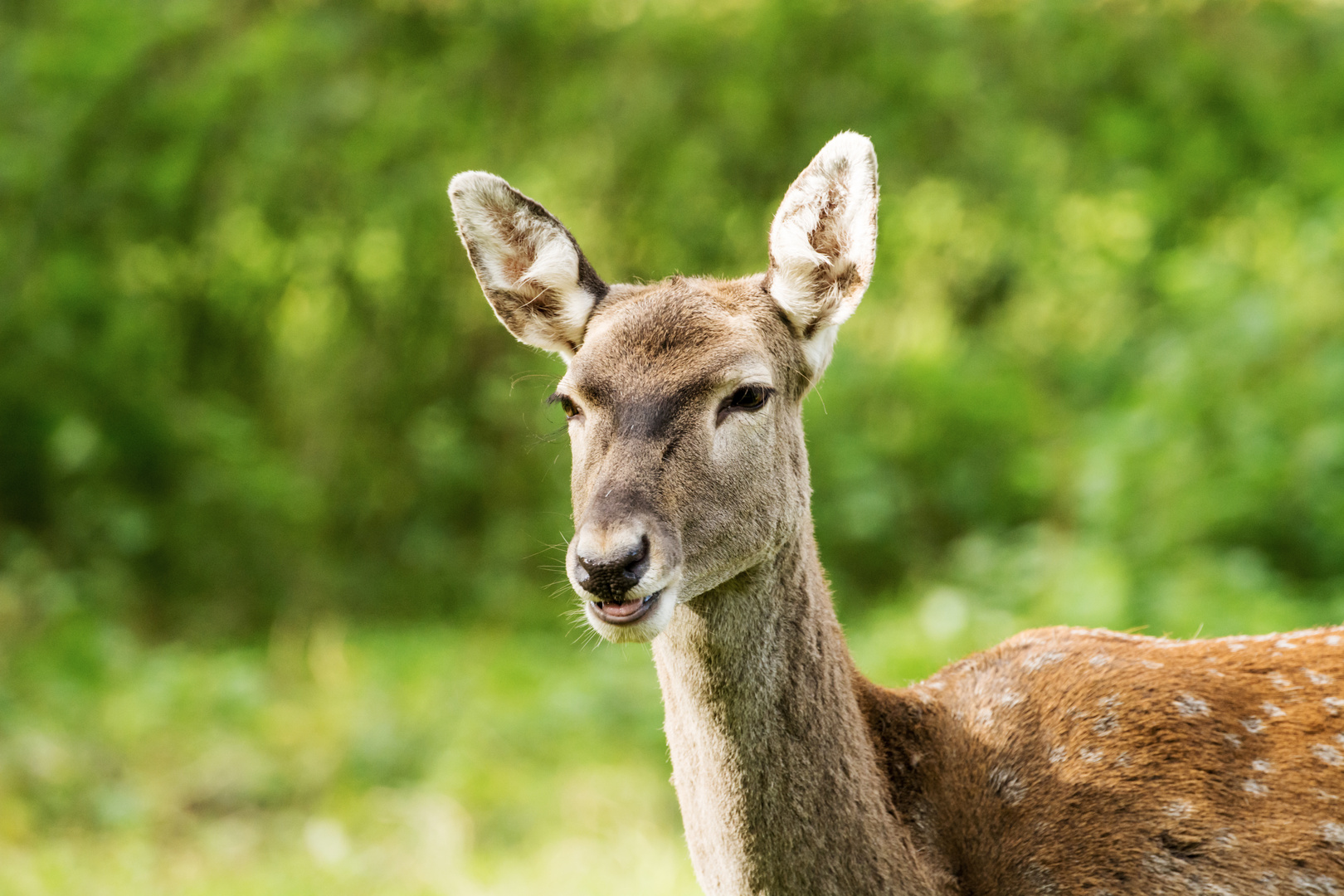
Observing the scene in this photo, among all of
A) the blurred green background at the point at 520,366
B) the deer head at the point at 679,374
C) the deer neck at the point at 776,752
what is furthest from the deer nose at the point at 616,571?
the blurred green background at the point at 520,366

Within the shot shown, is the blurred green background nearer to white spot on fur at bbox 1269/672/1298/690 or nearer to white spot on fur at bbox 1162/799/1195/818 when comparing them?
white spot on fur at bbox 1269/672/1298/690

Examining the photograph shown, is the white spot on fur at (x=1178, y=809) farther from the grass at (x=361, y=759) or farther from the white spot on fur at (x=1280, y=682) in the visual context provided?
the grass at (x=361, y=759)

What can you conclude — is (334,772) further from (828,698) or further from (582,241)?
(582,241)

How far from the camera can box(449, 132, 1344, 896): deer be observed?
10.0 feet

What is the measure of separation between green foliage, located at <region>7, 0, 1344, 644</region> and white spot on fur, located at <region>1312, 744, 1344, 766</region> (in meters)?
4.53

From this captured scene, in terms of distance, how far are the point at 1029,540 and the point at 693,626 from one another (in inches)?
221

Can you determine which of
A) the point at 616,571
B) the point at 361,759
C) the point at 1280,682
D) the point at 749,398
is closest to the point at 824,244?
the point at 749,398

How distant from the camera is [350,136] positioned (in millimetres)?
10250

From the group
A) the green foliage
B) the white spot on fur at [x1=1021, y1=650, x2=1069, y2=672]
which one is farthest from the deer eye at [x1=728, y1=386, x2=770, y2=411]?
the green foliage

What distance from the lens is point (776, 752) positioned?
3.17 metres

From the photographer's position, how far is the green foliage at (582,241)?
9.00 metres

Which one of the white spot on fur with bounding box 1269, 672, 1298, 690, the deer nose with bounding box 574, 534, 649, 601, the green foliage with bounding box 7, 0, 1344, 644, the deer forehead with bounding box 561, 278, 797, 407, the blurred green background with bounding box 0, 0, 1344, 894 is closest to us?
the deer nose with bounding box 574, 534, 649, 601


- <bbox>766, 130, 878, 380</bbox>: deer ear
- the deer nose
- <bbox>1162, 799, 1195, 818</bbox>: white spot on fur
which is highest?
<bbox>766, 130, 878, 380</bbox>: deer ear

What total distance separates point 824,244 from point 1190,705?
4.53 feet
